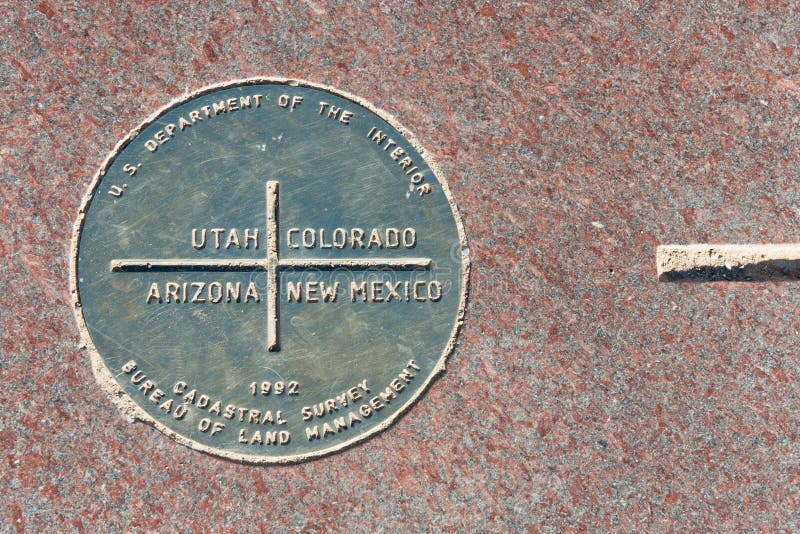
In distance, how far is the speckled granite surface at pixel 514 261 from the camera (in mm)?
3244

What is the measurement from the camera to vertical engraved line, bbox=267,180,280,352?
3285mm

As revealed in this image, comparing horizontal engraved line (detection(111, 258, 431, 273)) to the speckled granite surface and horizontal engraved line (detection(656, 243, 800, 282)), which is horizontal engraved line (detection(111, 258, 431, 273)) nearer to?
the speckled granite surface

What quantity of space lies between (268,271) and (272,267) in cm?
3

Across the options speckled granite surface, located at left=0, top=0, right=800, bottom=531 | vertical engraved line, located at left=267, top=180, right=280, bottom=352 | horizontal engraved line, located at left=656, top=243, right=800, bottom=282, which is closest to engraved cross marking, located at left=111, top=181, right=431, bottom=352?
vertical engraved line, located at left=267, top=180, right=280, bottom=352

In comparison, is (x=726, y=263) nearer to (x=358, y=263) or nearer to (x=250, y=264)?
(x=358, y=263)

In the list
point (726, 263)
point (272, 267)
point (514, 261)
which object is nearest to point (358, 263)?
point (272, 267)

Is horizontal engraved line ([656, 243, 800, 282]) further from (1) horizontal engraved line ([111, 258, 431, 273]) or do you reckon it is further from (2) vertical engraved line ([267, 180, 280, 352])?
(2) vertical engraved line ([267, 180, 280, 352])

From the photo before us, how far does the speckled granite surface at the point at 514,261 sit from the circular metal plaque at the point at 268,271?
0.10 m

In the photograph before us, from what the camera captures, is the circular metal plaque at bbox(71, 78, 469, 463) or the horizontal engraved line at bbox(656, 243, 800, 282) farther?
the horizontal engraved line at bbox(656, 243, 800, 282)

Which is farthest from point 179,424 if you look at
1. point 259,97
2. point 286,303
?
point 259,97

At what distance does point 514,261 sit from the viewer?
3.42 meters

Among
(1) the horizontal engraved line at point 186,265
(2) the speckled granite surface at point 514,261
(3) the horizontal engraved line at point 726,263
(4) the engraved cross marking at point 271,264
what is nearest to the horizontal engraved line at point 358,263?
(4) the engraved cross marking at point 271,264

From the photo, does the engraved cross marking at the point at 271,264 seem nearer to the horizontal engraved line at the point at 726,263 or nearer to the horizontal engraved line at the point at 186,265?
the horizontal engraved line at the point at 186,265

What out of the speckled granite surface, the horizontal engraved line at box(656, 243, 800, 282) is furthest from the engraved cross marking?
the horizontal engraved line at box(656, 243, 800, 282)
